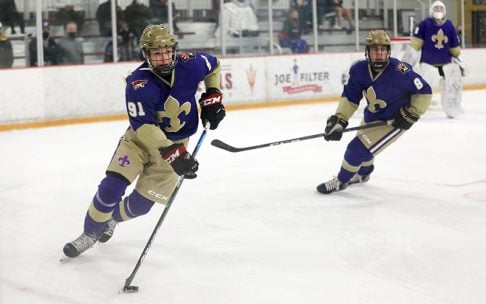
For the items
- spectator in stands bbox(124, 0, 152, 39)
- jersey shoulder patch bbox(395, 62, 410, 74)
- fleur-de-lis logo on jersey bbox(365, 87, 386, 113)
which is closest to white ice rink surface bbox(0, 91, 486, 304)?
fleur-de-lis logo on jersey bbox(365, 87, 386, 113)

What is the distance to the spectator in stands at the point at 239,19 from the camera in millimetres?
9062

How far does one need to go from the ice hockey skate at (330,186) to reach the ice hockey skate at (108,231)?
1369 mm

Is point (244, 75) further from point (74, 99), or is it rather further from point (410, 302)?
point (410, 302)

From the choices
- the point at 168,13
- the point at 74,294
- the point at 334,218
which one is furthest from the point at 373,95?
the point at 168,13

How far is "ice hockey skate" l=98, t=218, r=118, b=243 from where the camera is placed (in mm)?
3085

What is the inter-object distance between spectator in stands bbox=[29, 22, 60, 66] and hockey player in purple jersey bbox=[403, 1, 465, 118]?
361 centimetres

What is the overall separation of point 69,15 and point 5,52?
3.00 ft

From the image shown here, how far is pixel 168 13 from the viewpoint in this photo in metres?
8.60

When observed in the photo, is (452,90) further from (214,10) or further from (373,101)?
(373,101)

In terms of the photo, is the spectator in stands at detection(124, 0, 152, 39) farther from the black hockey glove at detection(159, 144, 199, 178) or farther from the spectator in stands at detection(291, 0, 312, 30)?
the black hockey glove at detection(159, 144, 199, 178)

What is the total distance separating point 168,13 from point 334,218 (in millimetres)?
5576

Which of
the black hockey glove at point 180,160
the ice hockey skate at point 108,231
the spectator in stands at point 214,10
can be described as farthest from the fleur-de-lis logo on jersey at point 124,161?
the spectator in stands at point 214,10

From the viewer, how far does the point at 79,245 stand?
288 cm

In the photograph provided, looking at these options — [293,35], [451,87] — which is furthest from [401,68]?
[293,35]
